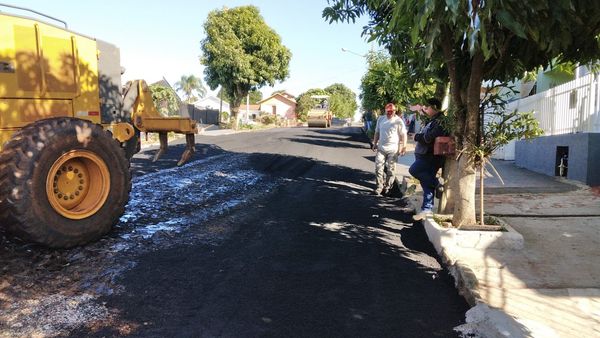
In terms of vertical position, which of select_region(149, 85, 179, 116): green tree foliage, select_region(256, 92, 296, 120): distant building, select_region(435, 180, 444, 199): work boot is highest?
select_region(256, 92, 296, 120): distant building

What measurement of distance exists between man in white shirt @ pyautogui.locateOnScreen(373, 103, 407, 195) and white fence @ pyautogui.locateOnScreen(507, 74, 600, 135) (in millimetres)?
2188

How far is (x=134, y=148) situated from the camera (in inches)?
270

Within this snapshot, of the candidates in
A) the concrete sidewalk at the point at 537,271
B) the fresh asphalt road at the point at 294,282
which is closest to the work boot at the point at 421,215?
the fresh asphalt road at the point at 294,282

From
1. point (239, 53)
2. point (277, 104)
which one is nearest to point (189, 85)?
point (277, 104)

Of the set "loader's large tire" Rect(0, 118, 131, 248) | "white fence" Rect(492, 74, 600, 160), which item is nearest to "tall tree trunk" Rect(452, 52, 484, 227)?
"white fence" Rect(492, 74, 600, 160)

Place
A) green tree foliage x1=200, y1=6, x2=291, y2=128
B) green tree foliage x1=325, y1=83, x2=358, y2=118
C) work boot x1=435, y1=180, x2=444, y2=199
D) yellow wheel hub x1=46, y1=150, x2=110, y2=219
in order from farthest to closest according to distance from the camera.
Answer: green tree foliage x1=325, y1=83, x2=358, y2=118 < green tree foliage x1=200, y1=6, x2=291, y2=128 < work boot x1=435, y1=180, x2=444, y2=199 < yellow wheel hub x1=46, y1=150, x2=110, y2=219

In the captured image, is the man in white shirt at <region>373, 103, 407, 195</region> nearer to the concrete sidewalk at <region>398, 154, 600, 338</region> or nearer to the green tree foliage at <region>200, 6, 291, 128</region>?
the concrete sidewalk at <region>398, 154, 600, 338</region>

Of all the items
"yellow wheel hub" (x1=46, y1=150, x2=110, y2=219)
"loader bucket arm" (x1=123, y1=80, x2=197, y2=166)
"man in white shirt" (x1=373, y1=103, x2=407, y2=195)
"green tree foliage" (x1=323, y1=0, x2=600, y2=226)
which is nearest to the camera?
"green tree foliage" (x1=323, y1=0, x2=600, y2=226)

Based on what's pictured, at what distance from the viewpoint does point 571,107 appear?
29.0ft

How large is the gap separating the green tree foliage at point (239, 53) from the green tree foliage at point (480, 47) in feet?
91.3

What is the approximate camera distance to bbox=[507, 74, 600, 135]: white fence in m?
7.99

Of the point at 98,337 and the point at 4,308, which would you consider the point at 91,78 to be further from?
the point at 98,337

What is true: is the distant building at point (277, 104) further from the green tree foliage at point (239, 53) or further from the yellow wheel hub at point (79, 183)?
the yellow wheel hub at point (79, 183)

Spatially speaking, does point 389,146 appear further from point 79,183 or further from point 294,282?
point 79,183
